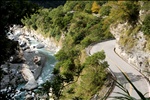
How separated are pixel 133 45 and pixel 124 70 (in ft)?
9.89

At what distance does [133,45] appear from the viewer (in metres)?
29.4

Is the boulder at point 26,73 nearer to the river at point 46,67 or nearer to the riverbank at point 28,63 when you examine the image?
the riverbank at point 28,63

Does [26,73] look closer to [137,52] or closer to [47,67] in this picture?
[47,67]

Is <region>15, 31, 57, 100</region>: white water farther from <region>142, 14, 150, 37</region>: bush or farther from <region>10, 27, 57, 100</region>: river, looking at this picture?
<region>142, 14, 150, 37</region>: bush

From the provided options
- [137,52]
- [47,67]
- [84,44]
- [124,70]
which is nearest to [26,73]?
[47,67]

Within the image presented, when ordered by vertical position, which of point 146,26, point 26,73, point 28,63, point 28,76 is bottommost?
point 28,76

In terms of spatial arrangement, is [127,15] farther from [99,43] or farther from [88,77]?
[99,43]

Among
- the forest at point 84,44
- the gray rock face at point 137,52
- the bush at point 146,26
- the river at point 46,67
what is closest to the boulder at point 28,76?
the river at point 46,67

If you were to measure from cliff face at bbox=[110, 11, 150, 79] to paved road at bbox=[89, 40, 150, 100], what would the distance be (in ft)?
2.32

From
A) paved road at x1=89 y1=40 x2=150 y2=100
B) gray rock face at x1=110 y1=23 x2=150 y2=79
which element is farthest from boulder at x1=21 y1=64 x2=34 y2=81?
gray rock face at x1=110 y1=23 x2=150 y2=79

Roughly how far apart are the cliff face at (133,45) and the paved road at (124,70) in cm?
71

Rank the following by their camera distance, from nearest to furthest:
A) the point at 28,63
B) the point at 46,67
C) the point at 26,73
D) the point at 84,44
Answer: the point at 84,44 < the point at 26,73 < the point at 46,67 < the point at 28,63

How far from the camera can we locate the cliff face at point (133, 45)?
26422 mm

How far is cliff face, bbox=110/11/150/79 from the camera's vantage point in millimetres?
26422
